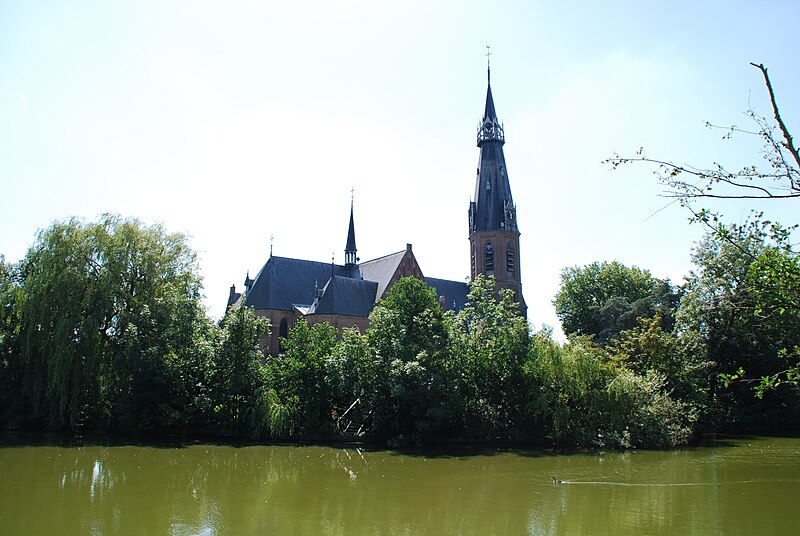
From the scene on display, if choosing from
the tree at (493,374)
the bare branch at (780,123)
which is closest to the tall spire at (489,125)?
the tree at (493,374)

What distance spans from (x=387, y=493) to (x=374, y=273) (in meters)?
37.1

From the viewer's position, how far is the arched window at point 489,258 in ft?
179

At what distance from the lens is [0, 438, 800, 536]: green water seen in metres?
11.0

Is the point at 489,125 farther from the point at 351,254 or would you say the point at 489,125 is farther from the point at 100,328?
the point at 100,328

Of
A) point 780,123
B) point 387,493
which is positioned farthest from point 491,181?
point 780,123

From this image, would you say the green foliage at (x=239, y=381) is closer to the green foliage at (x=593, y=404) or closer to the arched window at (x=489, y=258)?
the green foliage at (x=593, y=404)

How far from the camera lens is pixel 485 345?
25.5 meters

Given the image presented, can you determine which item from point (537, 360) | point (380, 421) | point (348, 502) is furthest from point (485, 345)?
point (348, 502)

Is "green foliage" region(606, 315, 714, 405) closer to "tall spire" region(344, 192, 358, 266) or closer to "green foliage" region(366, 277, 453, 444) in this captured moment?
"green foliage" region(366, 277, 453, 444)

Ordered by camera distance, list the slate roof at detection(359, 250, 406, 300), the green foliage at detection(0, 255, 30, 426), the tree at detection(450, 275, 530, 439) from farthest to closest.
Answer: the slate roof at detection(359, 250, 406, 300) < the green foliage at detection(0, 255, 30, 426) < the tree at detection(450, 275, 530, 439)

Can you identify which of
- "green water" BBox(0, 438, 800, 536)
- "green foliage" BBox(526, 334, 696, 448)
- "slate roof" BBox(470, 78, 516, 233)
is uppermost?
"slate roof" BBox(470, 78, 516, 233)

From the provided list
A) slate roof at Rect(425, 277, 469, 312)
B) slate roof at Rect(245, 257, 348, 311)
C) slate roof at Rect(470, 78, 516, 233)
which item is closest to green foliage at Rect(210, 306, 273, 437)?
slate roof at Rect(245, 257, 348, 311)

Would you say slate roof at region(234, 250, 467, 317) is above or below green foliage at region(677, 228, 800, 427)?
above

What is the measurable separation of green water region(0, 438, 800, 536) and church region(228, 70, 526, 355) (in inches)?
848
